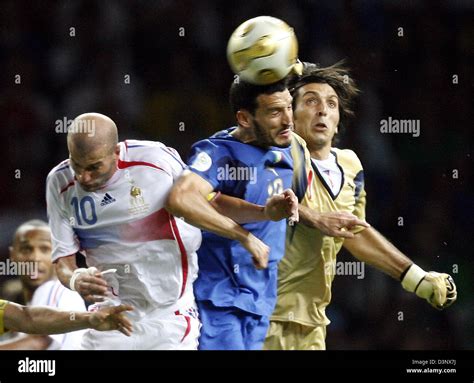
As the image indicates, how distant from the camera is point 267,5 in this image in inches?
227

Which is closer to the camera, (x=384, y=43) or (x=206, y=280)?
(x=206, y=280)

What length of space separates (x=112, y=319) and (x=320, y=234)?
1.10m

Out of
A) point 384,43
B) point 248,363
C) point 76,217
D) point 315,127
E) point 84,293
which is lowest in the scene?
point 248,363

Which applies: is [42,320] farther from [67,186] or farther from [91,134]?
[91,134]

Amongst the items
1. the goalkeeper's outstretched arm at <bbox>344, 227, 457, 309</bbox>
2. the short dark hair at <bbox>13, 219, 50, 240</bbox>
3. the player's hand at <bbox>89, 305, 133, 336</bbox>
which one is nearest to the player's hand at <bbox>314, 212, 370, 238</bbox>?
the goalkeeper's outstretched arm at <bbox>344, 227, 457, 309</bbox>

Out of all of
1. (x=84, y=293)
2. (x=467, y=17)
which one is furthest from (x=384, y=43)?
(x=84, y=293)

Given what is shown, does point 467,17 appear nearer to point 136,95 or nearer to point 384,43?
point 384,43

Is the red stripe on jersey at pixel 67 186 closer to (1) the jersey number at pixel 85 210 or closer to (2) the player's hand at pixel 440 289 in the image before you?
(1) the jersey number at pixel 85 210

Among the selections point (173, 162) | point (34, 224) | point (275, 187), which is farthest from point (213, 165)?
point (34, 224)

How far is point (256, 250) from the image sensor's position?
541cm

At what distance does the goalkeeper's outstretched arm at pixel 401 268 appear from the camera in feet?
19.1

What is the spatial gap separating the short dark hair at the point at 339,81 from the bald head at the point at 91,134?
93cm

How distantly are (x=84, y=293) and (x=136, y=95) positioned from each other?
1.05m

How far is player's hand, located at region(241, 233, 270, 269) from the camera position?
5406 millimetres
